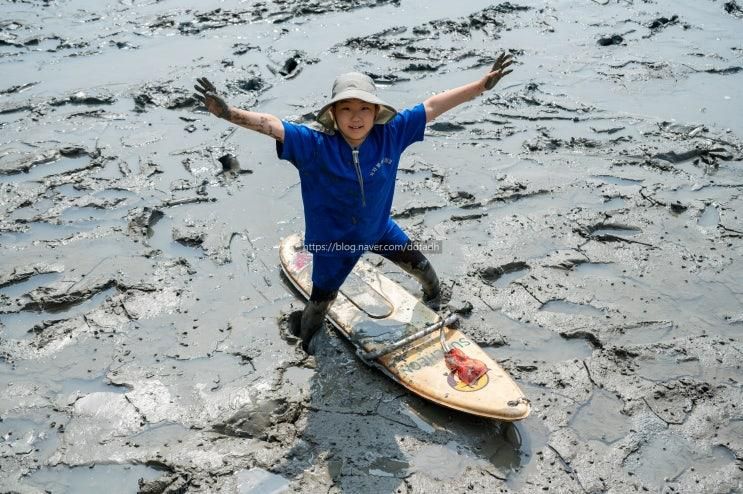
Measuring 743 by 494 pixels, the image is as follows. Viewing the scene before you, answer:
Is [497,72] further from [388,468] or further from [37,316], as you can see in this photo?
[37,316]

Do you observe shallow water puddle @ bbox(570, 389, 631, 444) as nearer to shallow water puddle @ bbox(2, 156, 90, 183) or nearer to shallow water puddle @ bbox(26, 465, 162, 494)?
shallow water puddle @ bbox(26, 465, 162, 494)

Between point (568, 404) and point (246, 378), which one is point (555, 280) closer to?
point (568, 404)

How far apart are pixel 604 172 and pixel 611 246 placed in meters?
1.30

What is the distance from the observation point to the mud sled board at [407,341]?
3.85 meters

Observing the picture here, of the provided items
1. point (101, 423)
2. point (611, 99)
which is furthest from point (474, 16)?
point (101, 423)

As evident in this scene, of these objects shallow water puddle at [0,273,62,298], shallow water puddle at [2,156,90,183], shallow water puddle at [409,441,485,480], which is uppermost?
shallow water puddle at [2,156,90,183]

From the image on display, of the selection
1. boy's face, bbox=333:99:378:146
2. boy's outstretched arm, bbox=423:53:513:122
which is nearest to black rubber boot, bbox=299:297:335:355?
boy's face, bbox=333:99:378:146

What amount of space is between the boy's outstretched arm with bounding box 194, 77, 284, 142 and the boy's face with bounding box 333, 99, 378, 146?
1.12 feet

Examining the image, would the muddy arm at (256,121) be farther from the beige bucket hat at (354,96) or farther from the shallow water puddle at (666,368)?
the shallow water puddle at (666,368)

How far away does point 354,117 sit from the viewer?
11.5 ft

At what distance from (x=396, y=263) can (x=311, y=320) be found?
776 millimetres

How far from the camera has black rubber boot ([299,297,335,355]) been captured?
4250mm

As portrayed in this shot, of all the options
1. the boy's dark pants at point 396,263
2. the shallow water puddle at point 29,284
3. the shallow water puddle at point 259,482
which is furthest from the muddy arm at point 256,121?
the shallow water puddle at point 29,284

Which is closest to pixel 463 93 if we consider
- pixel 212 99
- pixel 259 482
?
pixel 212 99
